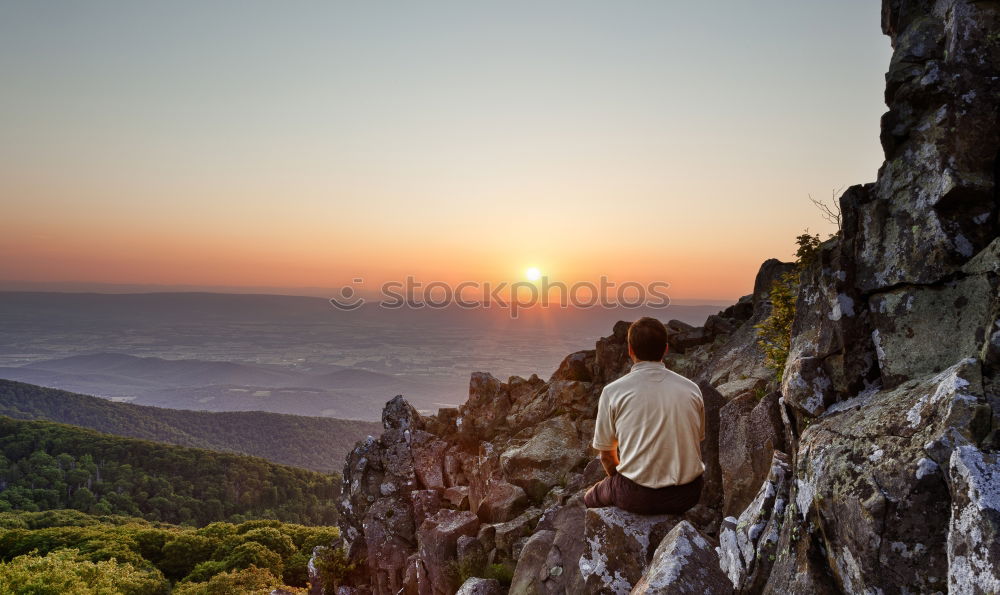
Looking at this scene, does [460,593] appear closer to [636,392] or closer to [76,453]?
[636,392]

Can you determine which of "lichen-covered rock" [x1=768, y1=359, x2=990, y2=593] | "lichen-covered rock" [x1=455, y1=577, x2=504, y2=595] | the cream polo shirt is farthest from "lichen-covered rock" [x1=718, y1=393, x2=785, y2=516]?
"lichen-covered rock" [x1=455, y1=577, x2=504, y2=595]

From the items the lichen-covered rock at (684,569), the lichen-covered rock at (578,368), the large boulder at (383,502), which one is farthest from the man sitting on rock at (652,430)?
the large boulder at (383,502)

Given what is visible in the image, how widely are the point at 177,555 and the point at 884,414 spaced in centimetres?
8829

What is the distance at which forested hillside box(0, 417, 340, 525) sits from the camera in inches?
4823

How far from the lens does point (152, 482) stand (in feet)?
431

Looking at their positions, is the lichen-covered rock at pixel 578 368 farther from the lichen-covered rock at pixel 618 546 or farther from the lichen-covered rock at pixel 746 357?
the lichen-covered rock at pixel 618 546

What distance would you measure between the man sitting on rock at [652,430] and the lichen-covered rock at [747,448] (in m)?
1.97

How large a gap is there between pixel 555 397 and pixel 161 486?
145m

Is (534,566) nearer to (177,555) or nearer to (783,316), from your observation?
(783,316)

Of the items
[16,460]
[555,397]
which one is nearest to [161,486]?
[16,460]

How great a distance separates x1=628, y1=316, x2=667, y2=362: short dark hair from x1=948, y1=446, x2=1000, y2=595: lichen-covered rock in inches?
135

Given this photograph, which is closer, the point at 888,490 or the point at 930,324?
the point at 888,490

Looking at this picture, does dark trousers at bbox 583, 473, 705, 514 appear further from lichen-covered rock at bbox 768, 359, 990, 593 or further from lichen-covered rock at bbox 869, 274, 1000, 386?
lichen-covered rock at bbox 869, 274, 1000, 386

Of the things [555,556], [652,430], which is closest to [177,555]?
[555,556]
